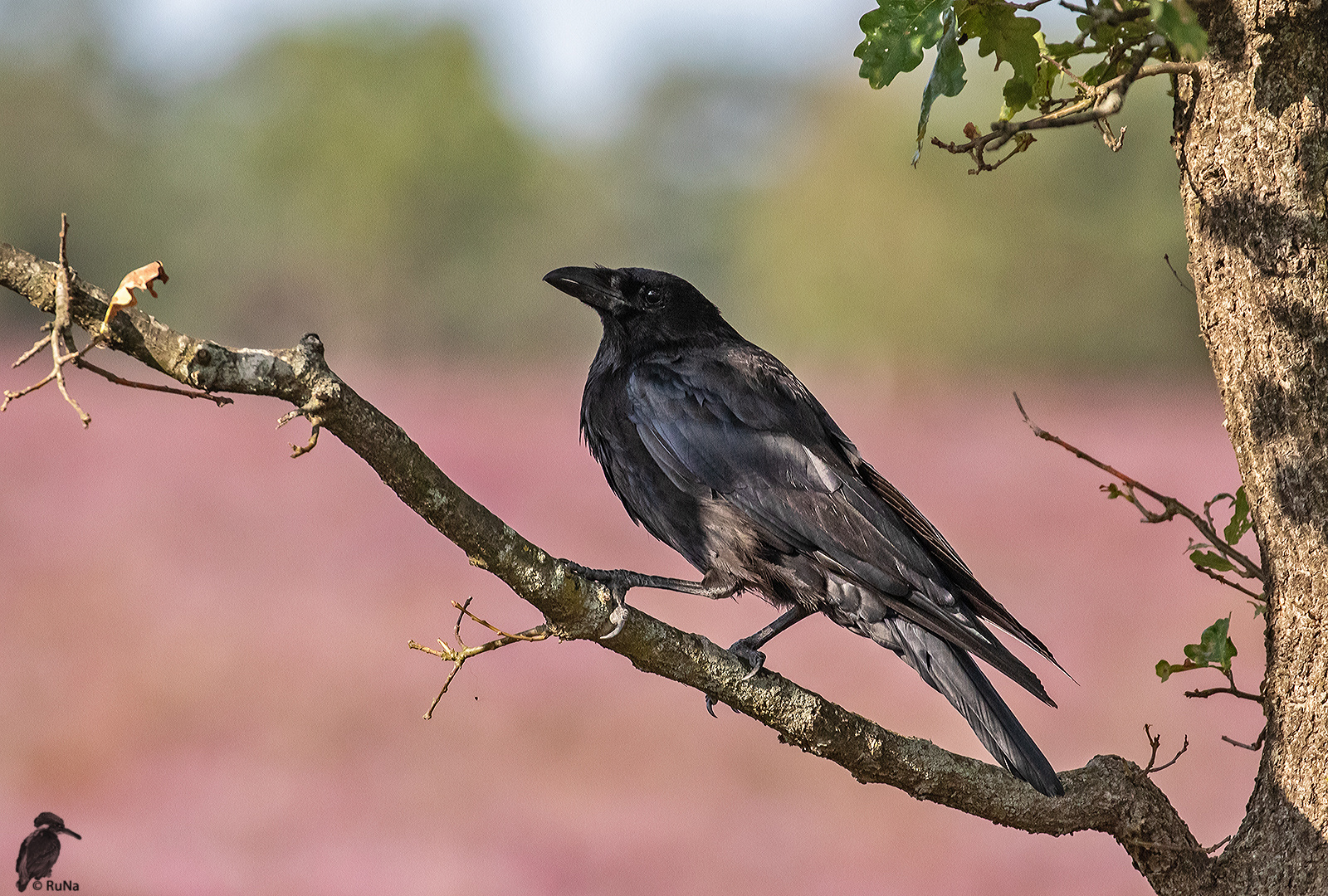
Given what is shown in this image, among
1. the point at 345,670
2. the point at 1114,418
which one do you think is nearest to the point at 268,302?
the point at 1114,418

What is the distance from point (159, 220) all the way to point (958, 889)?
2544 inches

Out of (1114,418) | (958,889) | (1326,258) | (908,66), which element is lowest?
(1326,258)

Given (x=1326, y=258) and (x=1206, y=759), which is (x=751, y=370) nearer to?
(x=1326, y=258)

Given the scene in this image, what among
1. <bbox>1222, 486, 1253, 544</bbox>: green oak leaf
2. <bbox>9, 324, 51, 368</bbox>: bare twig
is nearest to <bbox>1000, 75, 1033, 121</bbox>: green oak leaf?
<bbox>1222, 486, 1253, 544</bbox>: green oak leaf

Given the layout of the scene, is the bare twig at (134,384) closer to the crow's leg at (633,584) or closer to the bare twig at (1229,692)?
the crow's leg at (633,584)

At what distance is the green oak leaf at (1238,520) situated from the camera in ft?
9.98

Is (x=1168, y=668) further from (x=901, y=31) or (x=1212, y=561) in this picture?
(x=901, y=31)

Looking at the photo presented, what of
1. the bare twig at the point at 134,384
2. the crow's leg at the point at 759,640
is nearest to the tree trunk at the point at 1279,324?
the crow's leg at the point at 759,640

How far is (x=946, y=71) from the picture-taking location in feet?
8.38

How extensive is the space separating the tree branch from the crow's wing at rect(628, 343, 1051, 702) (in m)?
0.51

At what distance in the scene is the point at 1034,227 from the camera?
4606cm

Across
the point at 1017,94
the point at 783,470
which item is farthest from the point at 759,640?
the point at 1017,94

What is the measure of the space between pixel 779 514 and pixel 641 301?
128cm

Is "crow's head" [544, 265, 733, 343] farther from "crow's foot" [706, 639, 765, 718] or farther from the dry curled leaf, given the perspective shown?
the dry curled leaf
